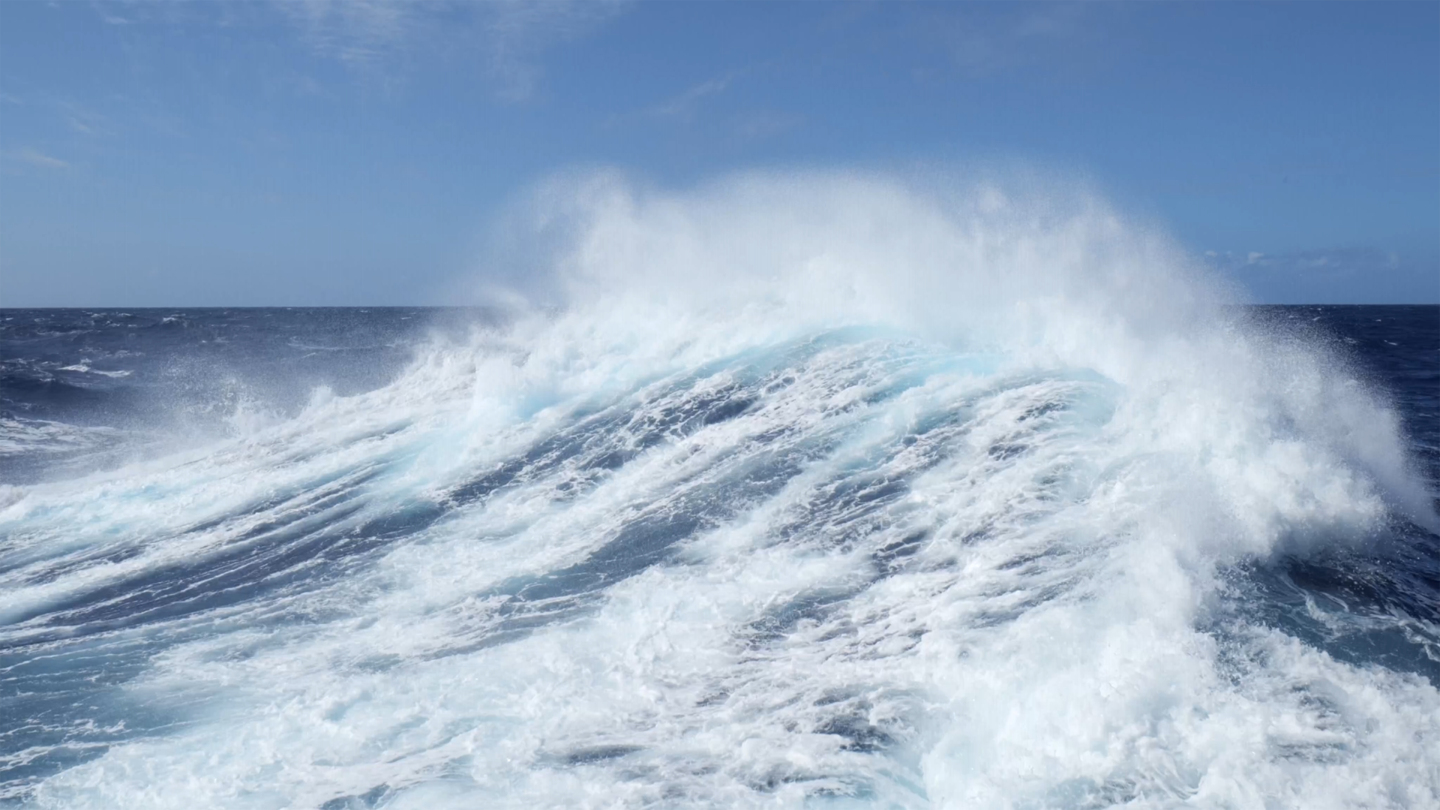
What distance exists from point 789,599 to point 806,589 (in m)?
0.21

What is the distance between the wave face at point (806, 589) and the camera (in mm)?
5285

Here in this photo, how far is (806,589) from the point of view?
7555 millimetres

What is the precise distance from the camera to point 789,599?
7.43 meters

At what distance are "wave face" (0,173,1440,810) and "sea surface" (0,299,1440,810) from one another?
0.03m

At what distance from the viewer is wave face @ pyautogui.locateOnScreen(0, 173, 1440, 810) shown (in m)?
5.29

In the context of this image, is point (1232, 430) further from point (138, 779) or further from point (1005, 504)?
point (138, 779)

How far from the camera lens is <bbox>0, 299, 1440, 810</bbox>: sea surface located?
5258 millimetres

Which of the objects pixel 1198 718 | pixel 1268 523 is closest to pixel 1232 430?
pixel 1268 523

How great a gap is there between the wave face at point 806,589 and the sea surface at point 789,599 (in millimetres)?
34

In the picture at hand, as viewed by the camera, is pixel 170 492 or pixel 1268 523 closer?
pixel 1268 523

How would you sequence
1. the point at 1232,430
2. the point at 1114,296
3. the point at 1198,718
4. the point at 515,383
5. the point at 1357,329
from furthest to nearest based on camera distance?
the point at 1357,329 → the point at 515,383 → the point at 1114,296 → the point at 1232,430 → the point at 1198,718

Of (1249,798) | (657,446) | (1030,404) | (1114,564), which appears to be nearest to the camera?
(1249,798)

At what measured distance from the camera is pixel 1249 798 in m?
4.52

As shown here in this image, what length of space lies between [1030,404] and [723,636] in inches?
191
